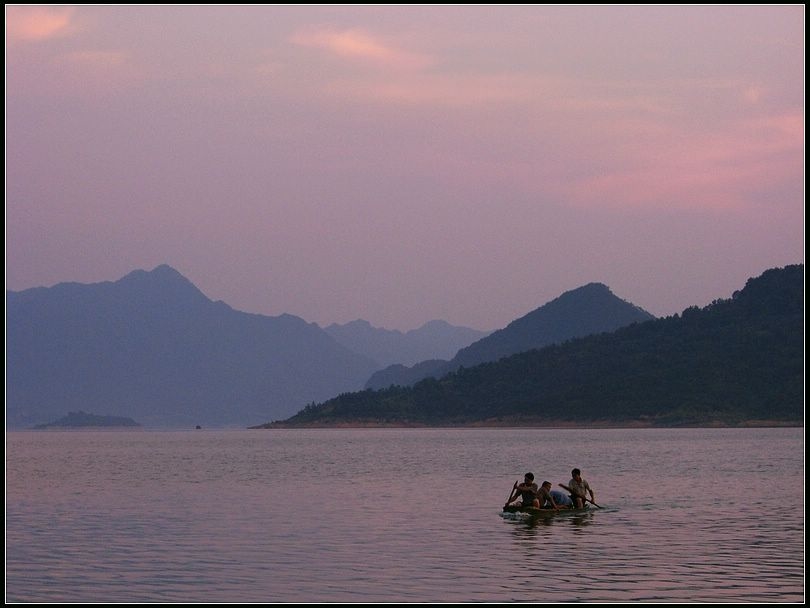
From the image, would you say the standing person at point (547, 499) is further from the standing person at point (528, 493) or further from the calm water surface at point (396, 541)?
the calm water surface at point (396, 541)

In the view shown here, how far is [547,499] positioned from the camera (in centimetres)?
6381

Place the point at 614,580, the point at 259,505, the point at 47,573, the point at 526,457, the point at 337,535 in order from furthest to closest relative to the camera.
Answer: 1. the point at 526,457
2. the point at 259,505
3. the point at 337,535
4. the point at 47,573
5. the point at 614,580

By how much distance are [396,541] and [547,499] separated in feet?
45.1

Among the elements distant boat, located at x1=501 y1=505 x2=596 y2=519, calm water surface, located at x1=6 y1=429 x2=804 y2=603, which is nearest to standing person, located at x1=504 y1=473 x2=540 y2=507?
distant boat, located at x1=501 y1=505 x2=596 y2=519

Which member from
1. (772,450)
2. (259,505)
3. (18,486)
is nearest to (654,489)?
(259,505)

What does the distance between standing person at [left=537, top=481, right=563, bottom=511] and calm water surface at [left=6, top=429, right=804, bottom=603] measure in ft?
5.67

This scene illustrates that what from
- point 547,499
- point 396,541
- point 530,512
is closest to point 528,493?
point 530,512

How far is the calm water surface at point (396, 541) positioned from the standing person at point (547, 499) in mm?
1727

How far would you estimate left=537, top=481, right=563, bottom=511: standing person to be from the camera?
63550mm

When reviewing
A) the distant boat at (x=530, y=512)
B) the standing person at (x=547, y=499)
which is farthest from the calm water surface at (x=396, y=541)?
the standing person at (x=547, y=499)

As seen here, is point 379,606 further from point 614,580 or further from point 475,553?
point 475,553

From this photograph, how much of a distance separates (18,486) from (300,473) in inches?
1017

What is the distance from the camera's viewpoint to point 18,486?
94.7m

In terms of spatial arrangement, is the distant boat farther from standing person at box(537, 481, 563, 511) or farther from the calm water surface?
the calm water surface
